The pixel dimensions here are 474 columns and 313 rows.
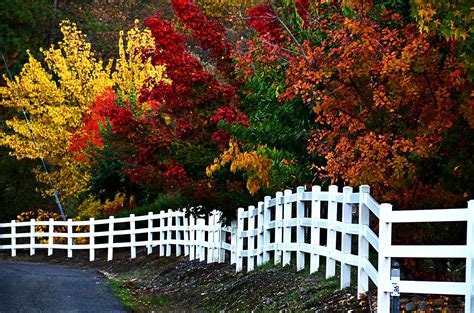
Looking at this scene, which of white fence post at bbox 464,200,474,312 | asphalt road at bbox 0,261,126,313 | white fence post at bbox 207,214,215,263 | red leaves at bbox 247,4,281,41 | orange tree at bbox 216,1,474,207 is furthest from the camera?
white fence post at bbox 207,214,215,263

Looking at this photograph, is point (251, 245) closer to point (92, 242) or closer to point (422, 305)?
point (422, 305)

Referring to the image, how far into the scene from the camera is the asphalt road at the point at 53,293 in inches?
701

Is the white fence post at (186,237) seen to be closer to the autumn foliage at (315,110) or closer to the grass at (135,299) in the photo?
the autumn foliage at (315,110)

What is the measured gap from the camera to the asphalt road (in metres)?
17.8

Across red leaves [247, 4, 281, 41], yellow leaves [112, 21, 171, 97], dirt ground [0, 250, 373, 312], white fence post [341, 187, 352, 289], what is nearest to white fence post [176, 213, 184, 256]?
dirt ground [0, 250, 373, 312]

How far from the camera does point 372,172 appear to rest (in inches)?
583

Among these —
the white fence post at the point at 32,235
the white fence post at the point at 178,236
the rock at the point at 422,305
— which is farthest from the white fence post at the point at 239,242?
the white fence post at the point at 32,235

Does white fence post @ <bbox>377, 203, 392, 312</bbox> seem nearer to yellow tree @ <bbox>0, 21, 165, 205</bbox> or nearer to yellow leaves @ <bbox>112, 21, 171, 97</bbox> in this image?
yellow tree @ <bbox>0, 21, 165, 205</bbox>

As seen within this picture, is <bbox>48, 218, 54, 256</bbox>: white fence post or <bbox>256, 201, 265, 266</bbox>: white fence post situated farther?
<bbox>48, 218, 54, 256</bbox>: white fence post

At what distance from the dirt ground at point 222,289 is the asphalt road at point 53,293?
414mm

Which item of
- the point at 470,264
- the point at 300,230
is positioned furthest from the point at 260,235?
the point at 470,264

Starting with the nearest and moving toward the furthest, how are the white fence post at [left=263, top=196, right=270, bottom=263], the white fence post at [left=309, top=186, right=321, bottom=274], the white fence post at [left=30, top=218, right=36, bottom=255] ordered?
1. the white fence post at [left=309, top=186, right=321, bottom=274]
2. the white fence post at [left=263, top=196, right=270, bottom=263]
3. the white fence post at [left=30, top=218, right=36, bottom=255]

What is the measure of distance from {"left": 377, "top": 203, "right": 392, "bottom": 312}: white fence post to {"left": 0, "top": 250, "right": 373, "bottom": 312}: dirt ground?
3.40 feet

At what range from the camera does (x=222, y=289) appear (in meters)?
20.0
